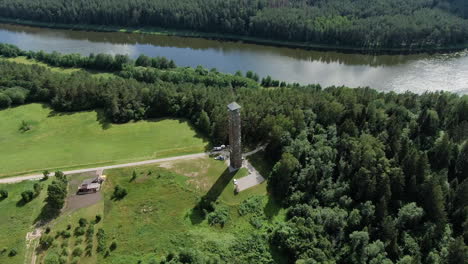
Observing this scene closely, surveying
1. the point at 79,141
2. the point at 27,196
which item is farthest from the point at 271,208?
the point at 79,141

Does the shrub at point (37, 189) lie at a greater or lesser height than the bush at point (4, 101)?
lesser

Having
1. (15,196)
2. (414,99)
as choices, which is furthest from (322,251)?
(15,196)

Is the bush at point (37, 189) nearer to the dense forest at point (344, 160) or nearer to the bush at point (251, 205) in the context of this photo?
the dense forest at point (344, 160)

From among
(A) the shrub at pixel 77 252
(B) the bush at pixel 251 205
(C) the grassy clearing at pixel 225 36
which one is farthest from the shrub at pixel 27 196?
(C) the grassy clearing at pixel 225 36

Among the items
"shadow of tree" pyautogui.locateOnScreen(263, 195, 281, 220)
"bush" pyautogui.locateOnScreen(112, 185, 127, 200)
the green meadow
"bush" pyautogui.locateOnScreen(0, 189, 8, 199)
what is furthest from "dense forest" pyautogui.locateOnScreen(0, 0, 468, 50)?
"bush" pyautogui.locateOnScreen(0, 189, 8, 199)

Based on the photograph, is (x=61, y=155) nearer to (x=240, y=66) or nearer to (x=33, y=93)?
(x=33, y=93)

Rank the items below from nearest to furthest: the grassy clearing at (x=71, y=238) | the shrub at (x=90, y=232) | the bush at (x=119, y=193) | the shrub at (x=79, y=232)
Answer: the grassy clearing at (x=71, y=238) → the shrub at (x=90, y=232) → the shrub at (x=79, y=232) → the bush at (x=119, y=193)
